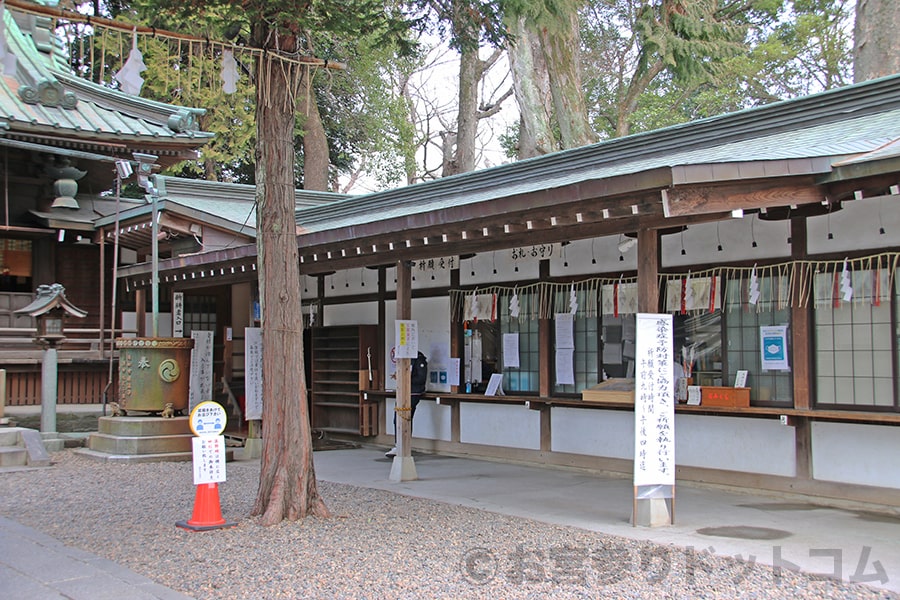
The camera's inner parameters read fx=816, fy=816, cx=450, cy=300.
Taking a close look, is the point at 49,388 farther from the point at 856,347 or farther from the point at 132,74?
the point at 856,347

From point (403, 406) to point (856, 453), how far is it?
5.38m

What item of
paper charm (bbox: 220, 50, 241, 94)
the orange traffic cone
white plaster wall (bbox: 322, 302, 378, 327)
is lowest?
the orange traffic cone

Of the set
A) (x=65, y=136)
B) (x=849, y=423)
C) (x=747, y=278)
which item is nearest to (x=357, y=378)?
(x=65, y=136)

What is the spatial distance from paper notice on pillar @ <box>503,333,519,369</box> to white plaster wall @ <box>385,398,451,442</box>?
5.36ft

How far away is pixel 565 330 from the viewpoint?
37.1 feet

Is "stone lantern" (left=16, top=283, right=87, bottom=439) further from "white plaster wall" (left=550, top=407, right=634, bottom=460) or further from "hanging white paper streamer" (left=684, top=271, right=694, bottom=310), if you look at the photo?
"hanging white paper streamer" (left=684, top=271, right=694, bottom=310)

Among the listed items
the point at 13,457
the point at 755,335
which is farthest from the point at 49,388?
the point at 755,335

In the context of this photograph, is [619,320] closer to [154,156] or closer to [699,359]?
[699,359]

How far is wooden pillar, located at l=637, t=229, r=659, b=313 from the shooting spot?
7785 millimetres

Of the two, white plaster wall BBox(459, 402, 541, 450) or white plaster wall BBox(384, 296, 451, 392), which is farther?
white plaster wall BBox(384, 296, 451, 392)

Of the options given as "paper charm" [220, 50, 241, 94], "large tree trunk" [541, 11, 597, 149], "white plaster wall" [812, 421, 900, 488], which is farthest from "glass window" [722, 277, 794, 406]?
"large tree trunk" [541, 11, 597, 149]

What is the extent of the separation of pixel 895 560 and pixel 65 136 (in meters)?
13.8

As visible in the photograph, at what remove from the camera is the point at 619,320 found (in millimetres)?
10758

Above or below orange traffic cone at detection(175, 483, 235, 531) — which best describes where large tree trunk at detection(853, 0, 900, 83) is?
above
